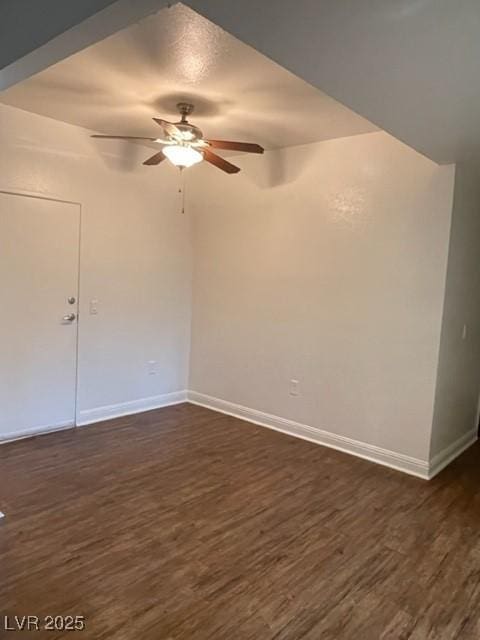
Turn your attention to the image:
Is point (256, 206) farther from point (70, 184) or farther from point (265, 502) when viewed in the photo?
point (265, 502)

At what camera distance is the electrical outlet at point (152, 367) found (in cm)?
494

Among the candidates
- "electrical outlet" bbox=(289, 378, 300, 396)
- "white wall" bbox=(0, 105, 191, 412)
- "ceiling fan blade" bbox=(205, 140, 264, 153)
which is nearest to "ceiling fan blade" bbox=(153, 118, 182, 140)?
"ceiling fan blade" bbox=(205, 140, 264, 153)

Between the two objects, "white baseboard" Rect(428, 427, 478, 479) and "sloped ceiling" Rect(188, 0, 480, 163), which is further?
"white baseboard" Rect(428, 427, 478, 479)

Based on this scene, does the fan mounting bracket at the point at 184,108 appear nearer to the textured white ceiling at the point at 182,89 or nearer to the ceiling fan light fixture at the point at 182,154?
the textured white ceiling at the point at 182,89

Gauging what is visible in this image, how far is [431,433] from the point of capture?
354 centimetres

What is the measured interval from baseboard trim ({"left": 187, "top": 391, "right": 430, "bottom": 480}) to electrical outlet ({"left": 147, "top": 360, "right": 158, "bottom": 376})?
575 millimetres

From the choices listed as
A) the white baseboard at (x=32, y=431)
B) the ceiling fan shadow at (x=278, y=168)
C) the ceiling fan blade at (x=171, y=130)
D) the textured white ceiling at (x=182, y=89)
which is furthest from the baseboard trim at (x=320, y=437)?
the ceiling fan blade at (x=171, y=130)

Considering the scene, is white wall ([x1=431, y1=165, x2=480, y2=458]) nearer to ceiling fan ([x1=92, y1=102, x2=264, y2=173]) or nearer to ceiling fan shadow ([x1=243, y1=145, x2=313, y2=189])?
ceiling fan shadow ([x1=243, y1=145, x2=313, y2=189])

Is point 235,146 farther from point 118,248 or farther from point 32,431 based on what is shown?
point 32,431

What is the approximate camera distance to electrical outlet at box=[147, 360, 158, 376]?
4938 mm

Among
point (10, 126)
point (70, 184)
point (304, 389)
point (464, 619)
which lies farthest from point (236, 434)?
point (10, 126)

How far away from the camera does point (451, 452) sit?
396cm

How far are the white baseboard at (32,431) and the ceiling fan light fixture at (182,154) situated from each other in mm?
2653

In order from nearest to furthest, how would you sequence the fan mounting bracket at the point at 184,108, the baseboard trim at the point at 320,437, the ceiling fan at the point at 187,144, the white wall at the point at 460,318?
1. the ceiling fan at the point at 187,144
2. the fan mounting bracket at the point at 184,108
3. the white wall at the point at 460,318
4. the baseboard trim at the point at 320,437
